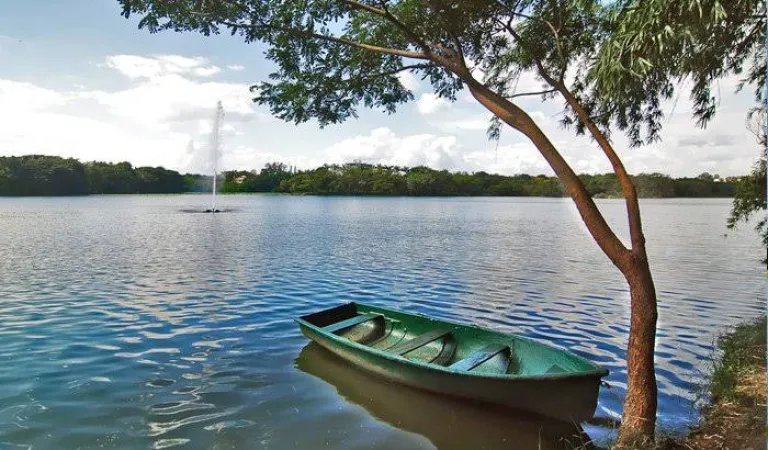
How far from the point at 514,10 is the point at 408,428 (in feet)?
23.8

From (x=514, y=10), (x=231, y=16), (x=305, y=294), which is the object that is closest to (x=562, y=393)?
(x=514, y=10)

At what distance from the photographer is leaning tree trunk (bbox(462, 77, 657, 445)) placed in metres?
6.43

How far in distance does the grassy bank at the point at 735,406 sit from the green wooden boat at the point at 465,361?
1.48m

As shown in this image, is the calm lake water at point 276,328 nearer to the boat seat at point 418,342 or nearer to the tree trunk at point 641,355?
the boat seat at point 418,342

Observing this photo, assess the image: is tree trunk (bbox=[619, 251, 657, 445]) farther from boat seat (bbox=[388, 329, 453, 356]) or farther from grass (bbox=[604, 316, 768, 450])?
boat seat (bbox=[388, 329, 453, 356])

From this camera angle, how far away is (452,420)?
26.9ft

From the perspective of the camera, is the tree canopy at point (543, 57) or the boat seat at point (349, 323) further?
the boat seat at point (349, 323)

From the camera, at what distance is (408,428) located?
7992 millimetres

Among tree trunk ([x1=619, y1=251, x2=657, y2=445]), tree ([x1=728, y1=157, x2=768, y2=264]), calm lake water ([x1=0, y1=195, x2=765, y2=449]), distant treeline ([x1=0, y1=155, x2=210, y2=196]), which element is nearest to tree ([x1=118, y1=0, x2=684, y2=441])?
tree trunk ([x1=619, y1=251, x2=657, y2=445])

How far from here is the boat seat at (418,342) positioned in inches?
383

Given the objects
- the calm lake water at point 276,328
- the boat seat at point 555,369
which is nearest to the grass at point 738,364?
the calm lake water at point 276,328

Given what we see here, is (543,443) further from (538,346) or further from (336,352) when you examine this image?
(336,352)

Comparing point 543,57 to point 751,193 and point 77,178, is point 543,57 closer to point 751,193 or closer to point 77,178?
point 751,193

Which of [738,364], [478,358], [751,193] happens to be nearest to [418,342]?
[478,358]
